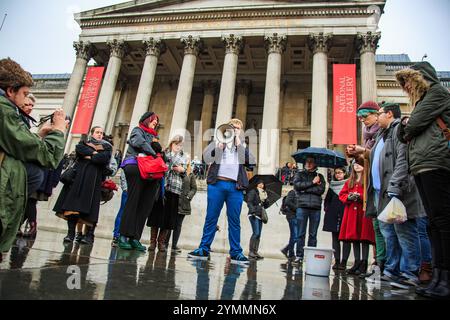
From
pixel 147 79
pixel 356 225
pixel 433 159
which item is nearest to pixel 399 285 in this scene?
pixel 433 159

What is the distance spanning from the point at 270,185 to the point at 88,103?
17.2m

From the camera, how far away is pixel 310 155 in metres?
6.95

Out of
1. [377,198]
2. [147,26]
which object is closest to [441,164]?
[377,198]

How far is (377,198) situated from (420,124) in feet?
4.52

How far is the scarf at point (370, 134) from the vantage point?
479 centimetres

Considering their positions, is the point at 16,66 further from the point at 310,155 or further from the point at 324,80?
the point at 324,80

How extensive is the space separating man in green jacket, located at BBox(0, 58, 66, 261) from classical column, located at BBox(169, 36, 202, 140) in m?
16.8

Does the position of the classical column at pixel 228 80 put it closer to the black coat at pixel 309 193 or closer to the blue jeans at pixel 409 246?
the black coat at pixel 309 193

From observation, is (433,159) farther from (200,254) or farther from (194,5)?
(194,5)

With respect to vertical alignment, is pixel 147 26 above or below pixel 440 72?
below

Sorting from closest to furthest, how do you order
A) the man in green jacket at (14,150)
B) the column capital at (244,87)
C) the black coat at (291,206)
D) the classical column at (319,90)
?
1. the man in green jacket at (14,150)
2. the black coat at (291,206)
3. the classical column at (319,90)
4. the column capital at (244,87)

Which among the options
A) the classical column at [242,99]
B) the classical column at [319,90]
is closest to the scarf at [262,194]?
the classical column at [319,90]

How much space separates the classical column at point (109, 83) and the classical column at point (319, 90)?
13.5 metres

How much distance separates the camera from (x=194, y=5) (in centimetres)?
2269
